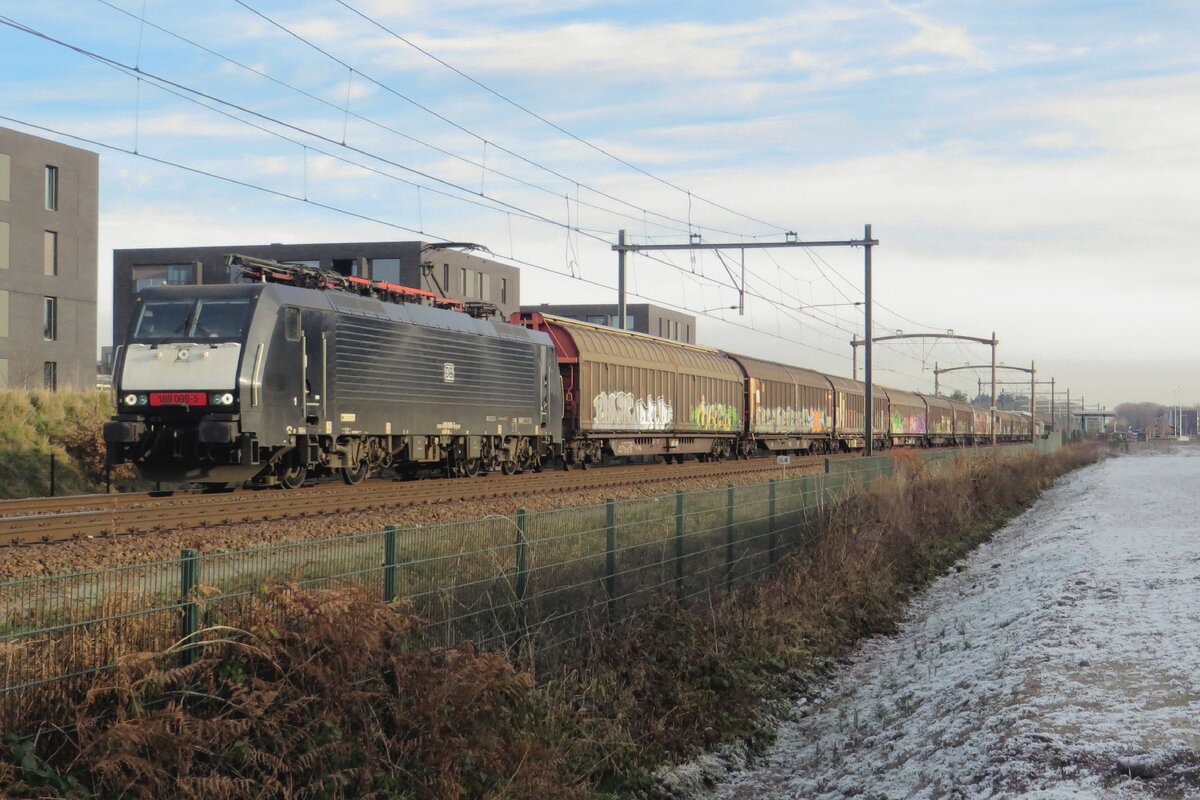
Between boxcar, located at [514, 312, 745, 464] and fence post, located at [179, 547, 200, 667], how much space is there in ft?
76.9

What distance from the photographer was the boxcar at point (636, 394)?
29.6 metres

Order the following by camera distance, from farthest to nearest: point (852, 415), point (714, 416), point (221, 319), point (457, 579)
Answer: point (852, 415) → point (714, 416) → point (221, 319) → point (457, 579)

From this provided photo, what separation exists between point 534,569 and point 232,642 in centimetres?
314

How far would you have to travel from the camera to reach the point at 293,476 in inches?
795

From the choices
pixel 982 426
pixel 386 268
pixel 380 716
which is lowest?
pixel 380 716

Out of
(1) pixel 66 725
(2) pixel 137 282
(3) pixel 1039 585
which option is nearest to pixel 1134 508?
(3) pixel 1039 585

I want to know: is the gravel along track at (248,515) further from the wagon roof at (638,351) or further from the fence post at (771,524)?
the wagon roof at (638,351)

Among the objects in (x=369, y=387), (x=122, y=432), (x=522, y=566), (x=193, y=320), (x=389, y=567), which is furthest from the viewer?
(x=369, y=387)

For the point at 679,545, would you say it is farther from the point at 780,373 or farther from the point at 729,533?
the point at 780,373

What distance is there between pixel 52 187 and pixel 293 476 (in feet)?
113

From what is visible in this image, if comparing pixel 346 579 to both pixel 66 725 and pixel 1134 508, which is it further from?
pixel 1134 508

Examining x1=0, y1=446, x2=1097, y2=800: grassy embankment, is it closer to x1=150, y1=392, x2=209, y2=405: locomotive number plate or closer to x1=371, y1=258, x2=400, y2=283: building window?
x1=150, y1=392, x2=209, y2=405: locomotive number plate

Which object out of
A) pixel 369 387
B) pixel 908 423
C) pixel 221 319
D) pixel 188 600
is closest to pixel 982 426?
pixel 908 423

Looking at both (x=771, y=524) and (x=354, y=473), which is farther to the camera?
(x=354, y=473)
